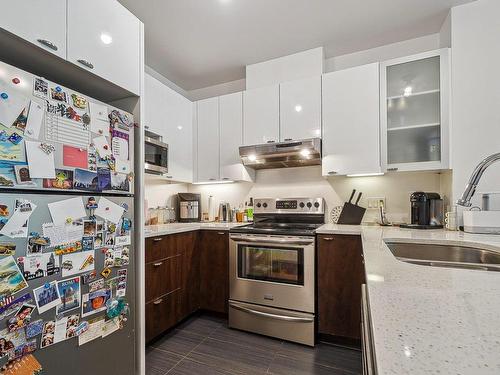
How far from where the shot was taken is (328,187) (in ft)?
8.66

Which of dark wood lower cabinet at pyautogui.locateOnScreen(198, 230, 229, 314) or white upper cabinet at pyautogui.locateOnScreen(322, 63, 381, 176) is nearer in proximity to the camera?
white upper cabinet at pyautogui.locateOnScreen(322, 63, 381, 176)

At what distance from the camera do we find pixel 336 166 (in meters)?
2.34

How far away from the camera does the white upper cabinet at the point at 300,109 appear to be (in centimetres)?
241

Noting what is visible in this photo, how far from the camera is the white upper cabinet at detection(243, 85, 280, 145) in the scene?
2.55 metres

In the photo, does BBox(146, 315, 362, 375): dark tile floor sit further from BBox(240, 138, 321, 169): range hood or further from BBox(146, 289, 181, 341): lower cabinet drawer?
BBox(240, 138, 321, 169): range hood

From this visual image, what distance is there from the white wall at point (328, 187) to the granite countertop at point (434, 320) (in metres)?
1.80

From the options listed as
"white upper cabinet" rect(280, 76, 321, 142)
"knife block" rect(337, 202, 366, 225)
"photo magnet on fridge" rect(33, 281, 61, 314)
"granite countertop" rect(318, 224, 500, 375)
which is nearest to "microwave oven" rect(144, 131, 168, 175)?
"white upper cabinet" rect(280, 76, 321, 142)

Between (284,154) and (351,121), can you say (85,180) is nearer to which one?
(284,154)

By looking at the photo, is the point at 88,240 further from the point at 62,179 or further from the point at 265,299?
the point at 265,299

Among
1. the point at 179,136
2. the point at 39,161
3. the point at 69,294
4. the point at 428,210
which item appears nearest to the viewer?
the point at 39,161

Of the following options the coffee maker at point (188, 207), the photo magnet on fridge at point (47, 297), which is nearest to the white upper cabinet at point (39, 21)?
the photo magnet on fridge at point (47, 297)

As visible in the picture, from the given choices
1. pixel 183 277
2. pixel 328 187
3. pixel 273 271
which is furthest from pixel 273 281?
pixel 328 187

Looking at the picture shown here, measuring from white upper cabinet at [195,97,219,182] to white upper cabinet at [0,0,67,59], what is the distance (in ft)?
5.71

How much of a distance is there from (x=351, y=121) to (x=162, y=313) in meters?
2.30
